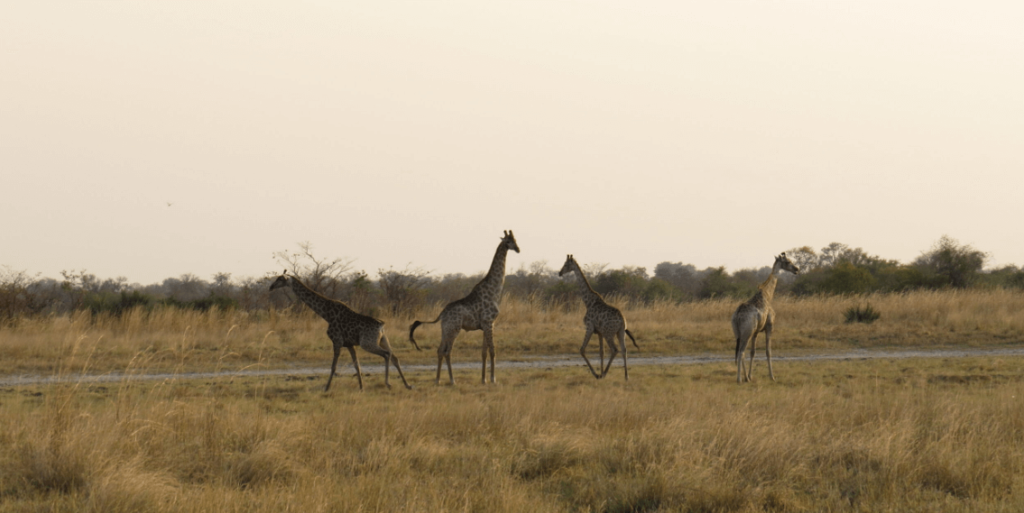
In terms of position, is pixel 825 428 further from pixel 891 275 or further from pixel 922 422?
pixel 891 275

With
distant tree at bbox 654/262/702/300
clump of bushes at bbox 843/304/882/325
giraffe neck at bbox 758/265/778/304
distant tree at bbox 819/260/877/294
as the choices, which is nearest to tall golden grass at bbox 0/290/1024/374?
clump of bushes at bbox 843/304/882/325

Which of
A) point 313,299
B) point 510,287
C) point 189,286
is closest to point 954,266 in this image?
point 510,287

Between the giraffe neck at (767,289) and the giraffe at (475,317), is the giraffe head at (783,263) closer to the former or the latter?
the giraffe neck at (767,289)

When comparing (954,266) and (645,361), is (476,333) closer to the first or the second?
(645,361)

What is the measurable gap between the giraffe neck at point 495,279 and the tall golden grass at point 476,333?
15.4 ft

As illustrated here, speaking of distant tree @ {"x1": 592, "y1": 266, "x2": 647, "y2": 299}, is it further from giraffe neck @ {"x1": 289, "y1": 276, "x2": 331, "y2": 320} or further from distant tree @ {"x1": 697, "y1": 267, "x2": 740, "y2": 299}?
giraffe neck @ {"x1": 289, "y1": 276, "x2": 331, "y2": 320}

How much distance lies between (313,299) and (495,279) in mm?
3202

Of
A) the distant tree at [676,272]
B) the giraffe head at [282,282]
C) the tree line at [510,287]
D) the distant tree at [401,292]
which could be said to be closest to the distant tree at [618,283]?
the tree line at [510,287]

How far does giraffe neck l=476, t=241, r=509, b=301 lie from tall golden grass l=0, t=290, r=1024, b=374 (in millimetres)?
4702

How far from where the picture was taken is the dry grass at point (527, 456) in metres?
6.82

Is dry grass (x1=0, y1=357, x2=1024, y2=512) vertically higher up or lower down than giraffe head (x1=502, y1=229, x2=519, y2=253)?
lower down

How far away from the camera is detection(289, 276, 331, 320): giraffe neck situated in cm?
1421

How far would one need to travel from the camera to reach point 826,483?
24.4 ft

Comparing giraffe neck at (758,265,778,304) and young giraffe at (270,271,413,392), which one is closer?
young giraffe at (270,271,413,392)
